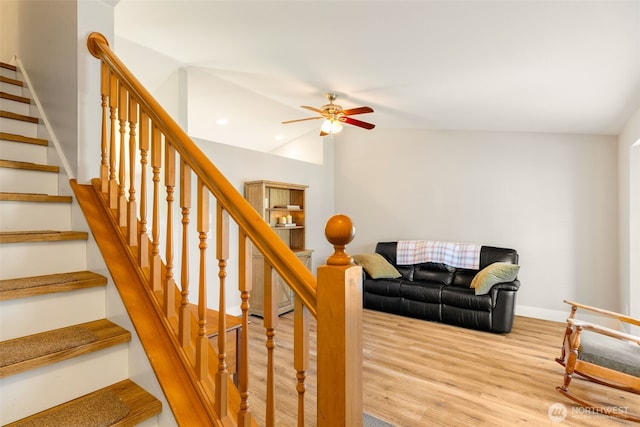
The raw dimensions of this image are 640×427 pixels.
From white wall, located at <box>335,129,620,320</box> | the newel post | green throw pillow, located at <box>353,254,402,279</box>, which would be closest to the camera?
the newel post

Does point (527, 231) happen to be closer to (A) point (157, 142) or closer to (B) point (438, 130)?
(B) point (438, 130)

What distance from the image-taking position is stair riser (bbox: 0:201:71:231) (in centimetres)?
158

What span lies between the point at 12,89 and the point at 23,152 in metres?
0.82

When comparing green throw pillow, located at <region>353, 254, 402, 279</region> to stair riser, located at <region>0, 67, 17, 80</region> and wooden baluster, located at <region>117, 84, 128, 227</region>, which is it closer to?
wooden baluster, located at <region>117, 84, 128, 227</region>

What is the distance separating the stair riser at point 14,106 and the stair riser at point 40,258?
1.36 m

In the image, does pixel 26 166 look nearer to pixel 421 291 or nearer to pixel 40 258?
pixel 40 258

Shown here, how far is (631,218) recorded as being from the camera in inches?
134

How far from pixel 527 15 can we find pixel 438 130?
134 inches

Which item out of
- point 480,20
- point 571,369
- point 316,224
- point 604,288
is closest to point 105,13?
point 480,20

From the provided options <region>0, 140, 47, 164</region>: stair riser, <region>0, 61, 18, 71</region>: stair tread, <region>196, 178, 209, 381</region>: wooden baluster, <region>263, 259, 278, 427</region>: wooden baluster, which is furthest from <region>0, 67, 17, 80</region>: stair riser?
<region>263, 259, 278, 427</region>: wooden baluster

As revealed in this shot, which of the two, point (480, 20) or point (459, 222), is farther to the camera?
point (459, 222)

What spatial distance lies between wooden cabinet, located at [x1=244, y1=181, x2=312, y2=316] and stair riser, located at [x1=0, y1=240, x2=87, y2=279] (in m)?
2.53

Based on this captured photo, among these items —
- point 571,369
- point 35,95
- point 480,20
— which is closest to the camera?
point 480,20

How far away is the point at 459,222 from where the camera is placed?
5.04m
